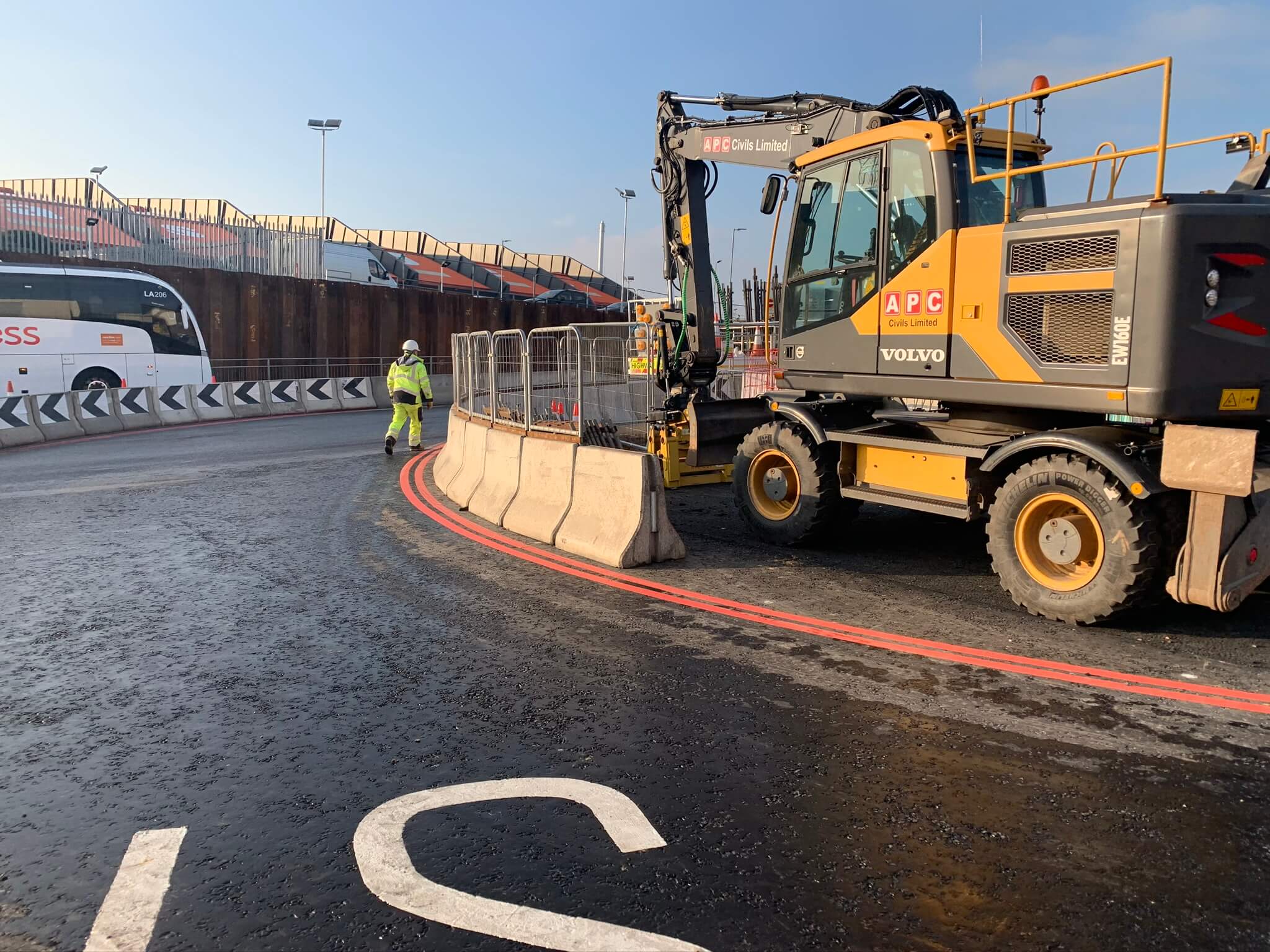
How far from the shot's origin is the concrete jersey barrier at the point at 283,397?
25.2m

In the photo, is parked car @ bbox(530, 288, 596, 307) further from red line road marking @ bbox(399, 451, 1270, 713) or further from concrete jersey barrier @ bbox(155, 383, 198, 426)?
red line road marking @ bbox(399, 451, 1270, 713)

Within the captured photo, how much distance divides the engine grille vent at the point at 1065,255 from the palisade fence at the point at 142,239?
2802cm

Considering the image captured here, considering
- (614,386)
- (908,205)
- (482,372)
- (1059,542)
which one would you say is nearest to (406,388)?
(482,372)

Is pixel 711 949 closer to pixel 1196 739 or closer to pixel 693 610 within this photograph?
pixel 1196 739

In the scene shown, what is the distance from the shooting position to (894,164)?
750 cm

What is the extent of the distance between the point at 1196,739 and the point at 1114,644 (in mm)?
1505

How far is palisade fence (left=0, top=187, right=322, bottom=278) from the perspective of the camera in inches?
1069

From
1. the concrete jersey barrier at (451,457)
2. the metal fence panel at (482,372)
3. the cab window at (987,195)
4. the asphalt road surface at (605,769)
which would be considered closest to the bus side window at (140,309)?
the concrete jersey barrier at (451,457)

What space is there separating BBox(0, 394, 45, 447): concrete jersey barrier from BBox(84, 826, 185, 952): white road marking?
17370 mm

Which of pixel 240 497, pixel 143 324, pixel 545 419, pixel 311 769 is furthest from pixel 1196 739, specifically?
pixel 143 324

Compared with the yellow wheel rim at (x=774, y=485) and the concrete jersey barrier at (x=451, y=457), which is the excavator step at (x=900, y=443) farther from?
the concrete jersey barrier at (x=451, y=457)

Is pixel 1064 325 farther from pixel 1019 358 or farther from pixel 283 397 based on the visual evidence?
pixel 283 397

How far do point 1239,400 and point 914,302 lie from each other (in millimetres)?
2320

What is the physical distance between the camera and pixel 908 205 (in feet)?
24.2
